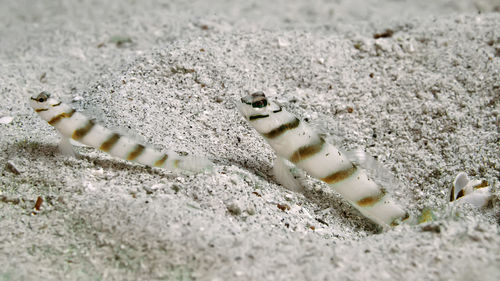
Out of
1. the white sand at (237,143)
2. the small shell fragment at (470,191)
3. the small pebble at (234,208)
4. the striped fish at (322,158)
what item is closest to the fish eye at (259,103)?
the striped fish at (322,158)

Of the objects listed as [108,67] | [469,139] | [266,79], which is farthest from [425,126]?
[108,67]

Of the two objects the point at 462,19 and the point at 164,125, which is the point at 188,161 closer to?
the point at 164,125

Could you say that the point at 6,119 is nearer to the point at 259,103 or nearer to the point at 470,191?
the point at 259,103

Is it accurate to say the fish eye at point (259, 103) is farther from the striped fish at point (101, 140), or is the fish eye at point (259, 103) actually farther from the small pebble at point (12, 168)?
the small pebble at point (12, 168)

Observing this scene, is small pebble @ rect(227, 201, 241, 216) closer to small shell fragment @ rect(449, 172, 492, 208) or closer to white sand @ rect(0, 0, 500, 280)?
white sand @ rect(0, 0, 500, 280)

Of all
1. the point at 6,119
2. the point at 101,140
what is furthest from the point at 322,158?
the point at 6,119
